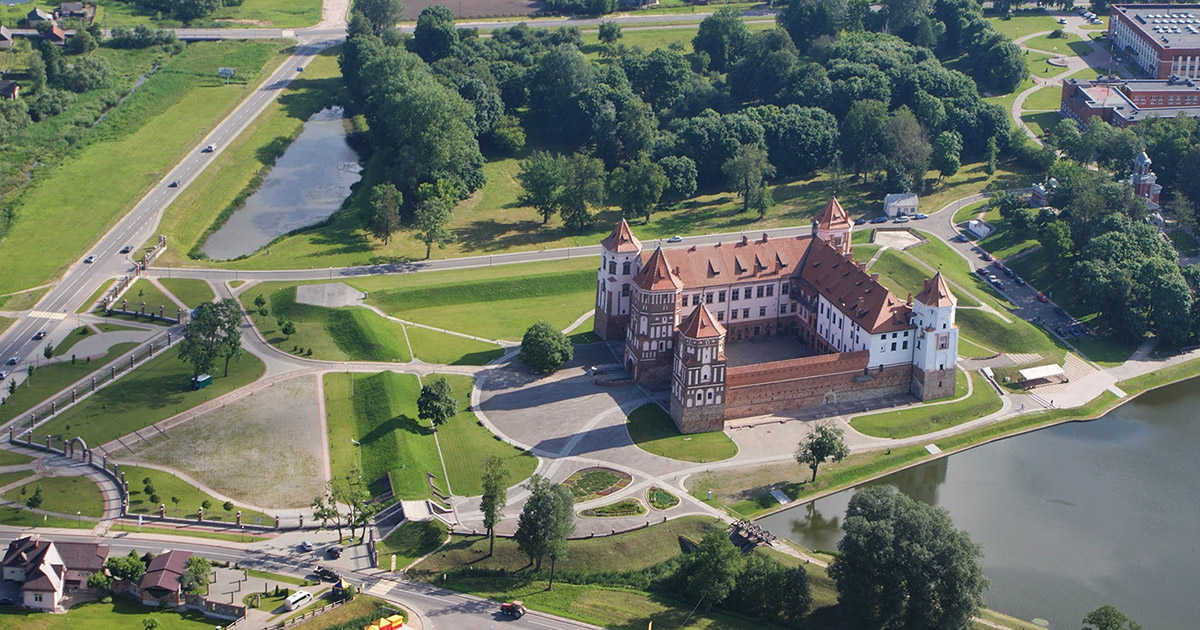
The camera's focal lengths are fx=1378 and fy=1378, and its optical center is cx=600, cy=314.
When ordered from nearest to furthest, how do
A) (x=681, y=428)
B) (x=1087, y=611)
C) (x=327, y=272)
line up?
1. (x=1087, y=611)
2. (x=681, y=428)
3. (x=327, y=272)

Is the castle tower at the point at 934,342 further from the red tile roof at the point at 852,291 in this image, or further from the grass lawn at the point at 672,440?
the grass lawn at the point at 672,440

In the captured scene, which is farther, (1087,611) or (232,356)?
(232,356)

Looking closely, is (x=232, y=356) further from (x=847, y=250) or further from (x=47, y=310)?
(x=847, y=250)

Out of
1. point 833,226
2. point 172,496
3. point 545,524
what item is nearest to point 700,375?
point 545,524

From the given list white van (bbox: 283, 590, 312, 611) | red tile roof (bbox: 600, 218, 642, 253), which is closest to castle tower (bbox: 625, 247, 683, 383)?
red tile roof (bbox: 600, 218, 642, 253)

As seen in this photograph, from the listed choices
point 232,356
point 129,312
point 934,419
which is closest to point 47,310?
point 129,312

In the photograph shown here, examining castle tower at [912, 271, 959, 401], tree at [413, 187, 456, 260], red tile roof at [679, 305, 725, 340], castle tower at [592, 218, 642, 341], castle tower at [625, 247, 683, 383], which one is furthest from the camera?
tree at [413, 187, 456, 260]

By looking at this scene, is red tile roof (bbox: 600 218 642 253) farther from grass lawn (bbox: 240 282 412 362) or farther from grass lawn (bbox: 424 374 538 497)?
grass lawn (bbox: 240 282 412 362)
